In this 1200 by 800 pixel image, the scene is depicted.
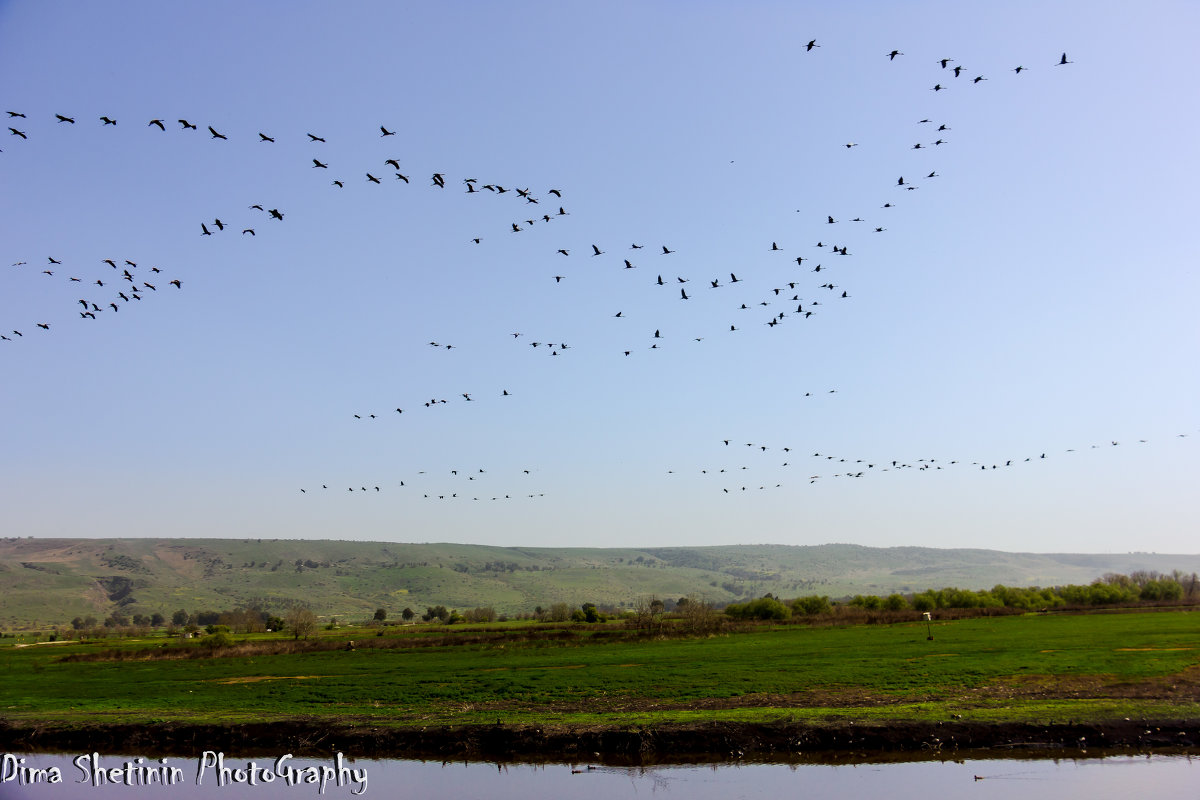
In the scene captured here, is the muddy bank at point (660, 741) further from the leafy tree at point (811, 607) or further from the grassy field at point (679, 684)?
the leafy tree at point (811, 607)

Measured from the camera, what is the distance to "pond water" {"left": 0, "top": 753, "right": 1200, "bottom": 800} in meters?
25.9

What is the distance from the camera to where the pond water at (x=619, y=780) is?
85.1 feet

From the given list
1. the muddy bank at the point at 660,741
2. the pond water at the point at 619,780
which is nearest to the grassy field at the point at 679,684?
the muddy bank at the point at 660,741

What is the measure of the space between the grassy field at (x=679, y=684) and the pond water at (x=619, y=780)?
4521 millimetres

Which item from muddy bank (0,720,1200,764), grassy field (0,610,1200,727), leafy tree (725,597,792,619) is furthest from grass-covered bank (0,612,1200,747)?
leafy tree (725,597,792,619)

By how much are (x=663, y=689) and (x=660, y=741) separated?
12.9 meters

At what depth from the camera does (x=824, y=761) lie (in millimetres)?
29688

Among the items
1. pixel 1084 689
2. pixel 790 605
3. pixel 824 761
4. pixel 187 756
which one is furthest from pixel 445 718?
pixel 790 605

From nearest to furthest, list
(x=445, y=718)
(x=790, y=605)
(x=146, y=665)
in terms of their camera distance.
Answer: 1. (x=445, y=718)
2. (x=146, y=665)
3. (x=790, y=605)

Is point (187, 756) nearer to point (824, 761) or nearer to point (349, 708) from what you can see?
point (349, 708)

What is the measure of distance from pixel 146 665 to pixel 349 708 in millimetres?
46359

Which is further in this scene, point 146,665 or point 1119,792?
point 146,665

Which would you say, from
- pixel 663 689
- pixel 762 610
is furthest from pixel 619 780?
pixel 762 610

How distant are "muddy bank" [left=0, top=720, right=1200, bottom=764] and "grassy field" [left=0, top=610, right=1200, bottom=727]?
1.36m
